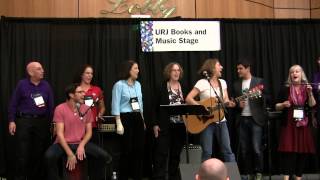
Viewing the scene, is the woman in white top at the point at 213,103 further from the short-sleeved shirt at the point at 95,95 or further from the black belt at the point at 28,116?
the black belt at the point at 28,116

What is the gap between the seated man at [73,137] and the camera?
18.3 feet

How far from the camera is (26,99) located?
6.25 metres

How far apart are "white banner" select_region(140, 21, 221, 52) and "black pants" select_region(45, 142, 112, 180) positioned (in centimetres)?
187

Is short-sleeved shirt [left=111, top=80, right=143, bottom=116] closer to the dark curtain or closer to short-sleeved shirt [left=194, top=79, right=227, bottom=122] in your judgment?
the dark curtain

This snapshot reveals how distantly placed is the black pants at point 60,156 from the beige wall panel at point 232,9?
10.1ft

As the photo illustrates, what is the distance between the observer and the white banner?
698 centimetres

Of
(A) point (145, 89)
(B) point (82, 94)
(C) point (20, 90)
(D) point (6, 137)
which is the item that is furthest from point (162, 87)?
(D) point (6, 137)

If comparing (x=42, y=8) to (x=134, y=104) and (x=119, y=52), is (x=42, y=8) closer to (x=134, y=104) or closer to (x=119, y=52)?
(x=119, y=52)

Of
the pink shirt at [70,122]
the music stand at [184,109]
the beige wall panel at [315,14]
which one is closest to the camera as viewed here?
the music stand at [184,109]

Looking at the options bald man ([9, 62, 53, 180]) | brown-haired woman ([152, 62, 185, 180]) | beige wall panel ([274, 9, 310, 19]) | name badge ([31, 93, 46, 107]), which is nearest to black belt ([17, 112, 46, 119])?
bald man ([9, 62, 53, 180])

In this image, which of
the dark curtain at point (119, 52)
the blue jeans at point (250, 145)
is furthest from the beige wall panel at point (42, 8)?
the blue jeans at point (250, 145)

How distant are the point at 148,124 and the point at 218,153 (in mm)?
1075

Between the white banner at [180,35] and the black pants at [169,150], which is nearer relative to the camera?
the black pants at [169,150]

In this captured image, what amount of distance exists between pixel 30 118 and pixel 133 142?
134cm
